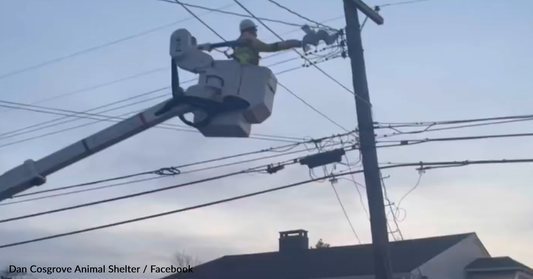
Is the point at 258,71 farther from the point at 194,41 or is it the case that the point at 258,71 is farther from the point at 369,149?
the point at 369,149

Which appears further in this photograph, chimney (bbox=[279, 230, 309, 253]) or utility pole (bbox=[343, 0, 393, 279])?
chimney (bbox=[279, 230, 309, 253])

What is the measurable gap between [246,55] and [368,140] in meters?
3.27

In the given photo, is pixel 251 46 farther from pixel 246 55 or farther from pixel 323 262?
pixel 323 262

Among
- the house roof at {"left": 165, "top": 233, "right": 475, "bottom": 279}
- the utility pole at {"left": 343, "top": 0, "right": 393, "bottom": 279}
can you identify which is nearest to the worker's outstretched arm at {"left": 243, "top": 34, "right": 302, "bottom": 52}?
the utility pole at {"left": 343, "top": 0, "right": 393, "bottom": 279}

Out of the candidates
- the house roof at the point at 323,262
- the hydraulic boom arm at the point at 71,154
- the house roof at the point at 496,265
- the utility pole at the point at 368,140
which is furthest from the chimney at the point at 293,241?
the hydraulic boom arm at the point at 71,154

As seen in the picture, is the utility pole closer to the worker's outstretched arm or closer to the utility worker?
the utility worker

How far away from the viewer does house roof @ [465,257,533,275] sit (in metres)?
Result: 23.0

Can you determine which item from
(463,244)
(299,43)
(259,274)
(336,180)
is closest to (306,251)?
(259,274)

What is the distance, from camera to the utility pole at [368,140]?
40.9 ft

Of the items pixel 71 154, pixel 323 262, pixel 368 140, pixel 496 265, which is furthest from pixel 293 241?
pixel 71 154

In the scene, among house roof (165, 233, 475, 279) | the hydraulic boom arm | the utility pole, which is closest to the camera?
the hydraulic boom arm

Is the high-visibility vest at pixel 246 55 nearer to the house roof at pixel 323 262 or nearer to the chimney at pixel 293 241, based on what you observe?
the house roof at pixel 323 262

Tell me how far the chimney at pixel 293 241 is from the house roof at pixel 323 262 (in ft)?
1.08

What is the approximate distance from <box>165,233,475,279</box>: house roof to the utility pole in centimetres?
812
